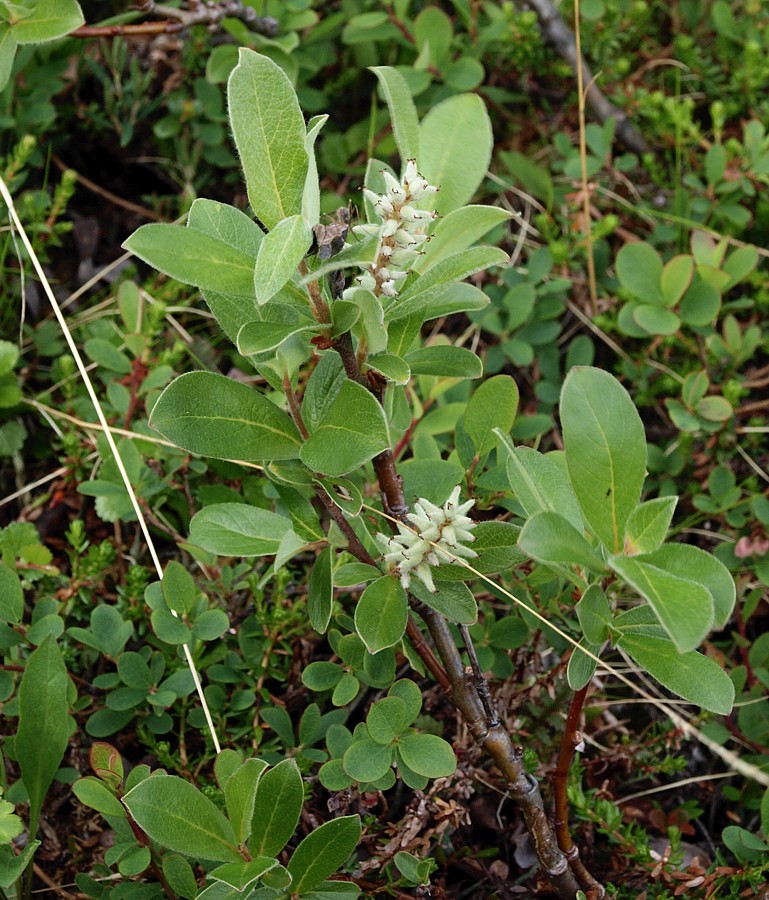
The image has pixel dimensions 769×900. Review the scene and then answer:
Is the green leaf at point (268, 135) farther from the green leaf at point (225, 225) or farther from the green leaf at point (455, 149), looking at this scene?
the green leaf at point (455, 149)

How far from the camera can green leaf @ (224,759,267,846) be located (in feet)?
4.67

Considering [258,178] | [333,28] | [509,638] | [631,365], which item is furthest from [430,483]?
[333,28]

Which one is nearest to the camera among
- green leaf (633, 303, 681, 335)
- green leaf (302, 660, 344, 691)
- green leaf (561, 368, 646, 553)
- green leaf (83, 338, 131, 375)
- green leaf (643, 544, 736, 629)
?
green leaf (643, 544, 736, 629)

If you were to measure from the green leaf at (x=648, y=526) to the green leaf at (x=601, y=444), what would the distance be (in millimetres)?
21

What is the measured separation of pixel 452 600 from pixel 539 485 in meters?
0.26

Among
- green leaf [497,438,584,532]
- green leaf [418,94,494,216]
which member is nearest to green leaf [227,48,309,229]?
green leaf [418,94,494,216]

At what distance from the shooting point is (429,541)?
4.64ft

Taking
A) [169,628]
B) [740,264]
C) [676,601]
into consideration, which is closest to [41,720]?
[169,628]

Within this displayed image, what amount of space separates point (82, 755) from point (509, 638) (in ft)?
2.96

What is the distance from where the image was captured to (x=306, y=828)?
183cm

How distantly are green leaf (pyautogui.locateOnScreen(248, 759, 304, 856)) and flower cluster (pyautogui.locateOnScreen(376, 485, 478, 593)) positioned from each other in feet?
1.14

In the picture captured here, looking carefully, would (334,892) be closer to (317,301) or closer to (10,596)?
(10,596)

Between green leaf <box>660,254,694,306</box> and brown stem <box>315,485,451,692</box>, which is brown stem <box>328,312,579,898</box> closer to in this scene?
brown stem <box>315,485,451,692</box>

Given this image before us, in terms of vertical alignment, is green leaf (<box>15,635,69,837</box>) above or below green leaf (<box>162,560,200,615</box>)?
below
